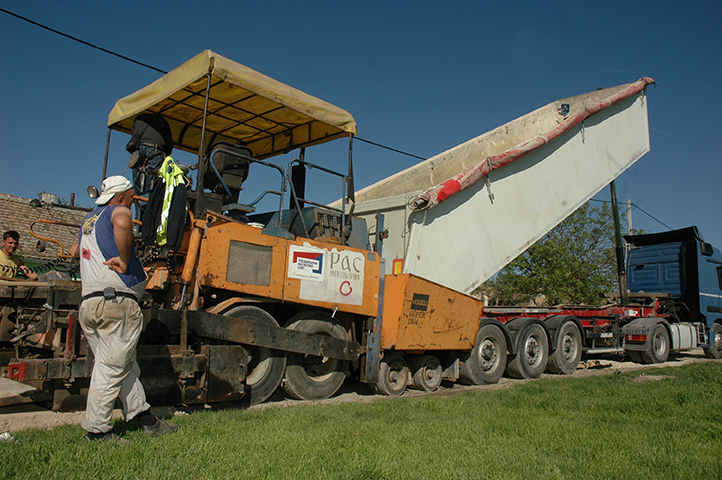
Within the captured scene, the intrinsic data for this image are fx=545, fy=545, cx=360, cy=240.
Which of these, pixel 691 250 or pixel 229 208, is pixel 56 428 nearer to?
pixel 229 208

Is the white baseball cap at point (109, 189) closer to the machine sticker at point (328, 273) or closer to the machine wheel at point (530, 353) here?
the machine sticker at point (328, 273)

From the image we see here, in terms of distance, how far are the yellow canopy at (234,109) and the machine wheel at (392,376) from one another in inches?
111

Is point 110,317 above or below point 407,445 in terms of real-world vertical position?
above

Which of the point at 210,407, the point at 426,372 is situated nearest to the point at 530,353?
the point at 426,372

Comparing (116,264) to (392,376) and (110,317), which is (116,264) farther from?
(392,376)

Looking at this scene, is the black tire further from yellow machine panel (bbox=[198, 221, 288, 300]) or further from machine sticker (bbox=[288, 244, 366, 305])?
yellow machine panel (bbox=[198, 221, 288, 300])

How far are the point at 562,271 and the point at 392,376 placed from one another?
50.7 feet

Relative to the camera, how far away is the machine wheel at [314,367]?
19.2ft

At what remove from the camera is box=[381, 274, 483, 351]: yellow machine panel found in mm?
6387

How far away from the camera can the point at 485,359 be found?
26.8 feet

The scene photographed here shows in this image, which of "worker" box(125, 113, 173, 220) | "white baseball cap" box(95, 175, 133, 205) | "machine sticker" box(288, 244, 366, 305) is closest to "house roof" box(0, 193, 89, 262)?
"worker" box(125, 113, 173, 220)

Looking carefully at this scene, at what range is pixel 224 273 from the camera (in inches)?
201

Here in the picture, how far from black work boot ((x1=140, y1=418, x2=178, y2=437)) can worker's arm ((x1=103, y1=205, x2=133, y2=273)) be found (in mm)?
1072

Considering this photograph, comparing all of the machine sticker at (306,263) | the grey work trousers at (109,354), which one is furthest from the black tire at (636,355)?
the grey work trousers at (109,354)
